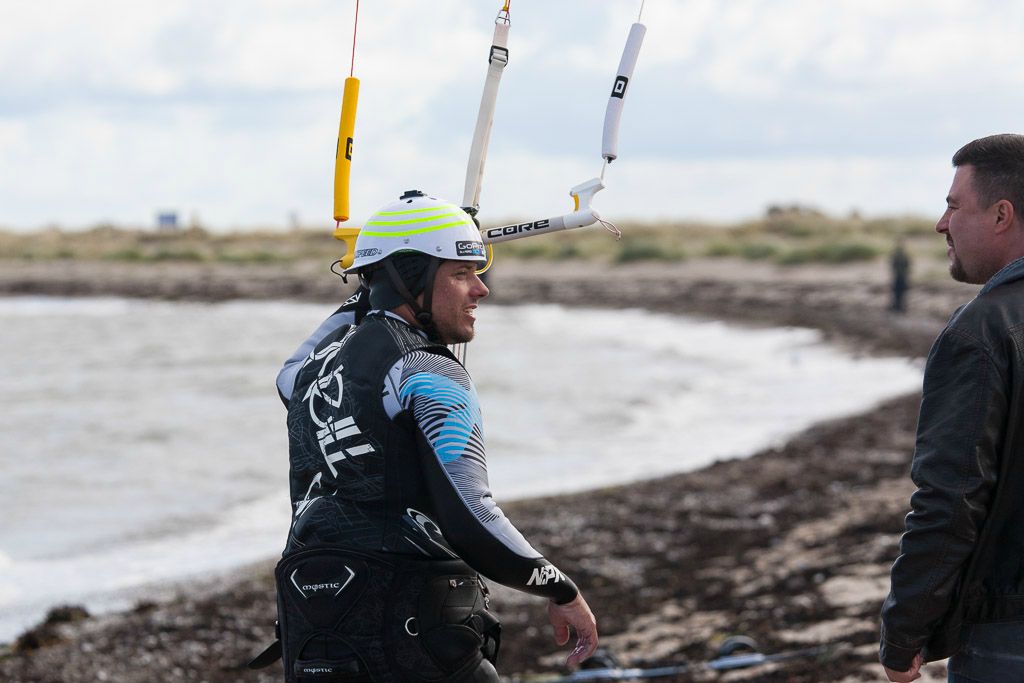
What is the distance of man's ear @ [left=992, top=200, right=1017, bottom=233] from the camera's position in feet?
9.98

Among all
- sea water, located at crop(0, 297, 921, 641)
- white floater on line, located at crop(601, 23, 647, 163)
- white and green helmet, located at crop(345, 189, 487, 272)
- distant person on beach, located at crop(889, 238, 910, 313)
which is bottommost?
sea water, located at crop(0, 297, 921, 641)

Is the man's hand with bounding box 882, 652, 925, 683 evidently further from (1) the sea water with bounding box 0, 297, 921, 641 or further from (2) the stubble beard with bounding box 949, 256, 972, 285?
(1) the sea water with bounding box 0, 297, 921, 641

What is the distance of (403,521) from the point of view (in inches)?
125

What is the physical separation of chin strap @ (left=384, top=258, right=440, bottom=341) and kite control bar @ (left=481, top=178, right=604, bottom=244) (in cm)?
60

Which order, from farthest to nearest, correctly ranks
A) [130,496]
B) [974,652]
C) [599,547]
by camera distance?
[130,496] < [599,547] < [974,652]

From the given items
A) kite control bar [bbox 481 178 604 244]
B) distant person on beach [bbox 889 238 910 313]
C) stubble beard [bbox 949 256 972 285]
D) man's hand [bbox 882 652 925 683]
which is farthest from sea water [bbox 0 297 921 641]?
stubble beard [bbox 949 256 972 285]

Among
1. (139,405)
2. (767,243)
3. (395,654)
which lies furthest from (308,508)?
(767,243)

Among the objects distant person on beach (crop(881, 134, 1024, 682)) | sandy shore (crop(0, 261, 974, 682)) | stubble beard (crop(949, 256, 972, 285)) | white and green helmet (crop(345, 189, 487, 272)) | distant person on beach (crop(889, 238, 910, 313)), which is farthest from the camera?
distant person on beach (crop(889, 238, 910, 313))

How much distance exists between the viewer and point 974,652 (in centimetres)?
298

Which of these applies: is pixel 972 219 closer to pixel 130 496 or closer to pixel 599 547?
pixel 599 547

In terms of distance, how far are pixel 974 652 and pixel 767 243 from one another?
42.6m

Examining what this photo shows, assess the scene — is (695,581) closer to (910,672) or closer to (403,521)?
(910,672)

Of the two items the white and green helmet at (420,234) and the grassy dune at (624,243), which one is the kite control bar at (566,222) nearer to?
the white and green helmet at (420,234)

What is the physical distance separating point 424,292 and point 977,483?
1.46 m
